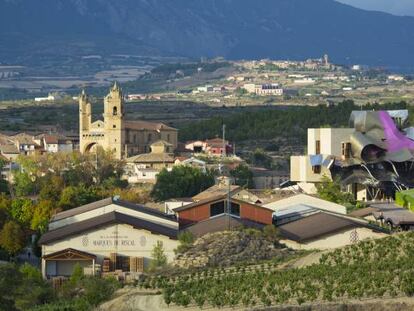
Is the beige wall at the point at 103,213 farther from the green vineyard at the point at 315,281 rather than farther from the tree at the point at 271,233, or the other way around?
the green vineyard at the point at 315,281

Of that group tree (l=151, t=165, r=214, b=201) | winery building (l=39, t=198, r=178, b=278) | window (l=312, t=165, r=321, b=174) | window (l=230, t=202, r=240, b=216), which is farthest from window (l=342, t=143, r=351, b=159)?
winery building (l=39, t=198, r=178, b=278)

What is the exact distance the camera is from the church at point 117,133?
354 ft

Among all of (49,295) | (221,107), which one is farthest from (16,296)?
(221,107)

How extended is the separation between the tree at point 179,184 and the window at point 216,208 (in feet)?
75.1

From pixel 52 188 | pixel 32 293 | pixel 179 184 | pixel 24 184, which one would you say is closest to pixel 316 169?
pixel 179 184

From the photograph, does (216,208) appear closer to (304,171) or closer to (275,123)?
(304,171)

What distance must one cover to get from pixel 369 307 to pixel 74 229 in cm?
1656

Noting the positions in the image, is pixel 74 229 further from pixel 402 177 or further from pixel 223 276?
pixel 402 177

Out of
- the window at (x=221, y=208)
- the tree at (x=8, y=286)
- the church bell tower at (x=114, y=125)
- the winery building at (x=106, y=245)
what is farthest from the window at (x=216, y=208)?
the church bell tower at (x=114, y=125)

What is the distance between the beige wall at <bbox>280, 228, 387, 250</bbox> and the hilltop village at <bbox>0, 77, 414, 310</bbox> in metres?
0.04

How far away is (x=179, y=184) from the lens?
2995 inches

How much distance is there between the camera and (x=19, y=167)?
9150 centimetres

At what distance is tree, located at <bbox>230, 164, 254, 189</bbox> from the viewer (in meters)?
85.2

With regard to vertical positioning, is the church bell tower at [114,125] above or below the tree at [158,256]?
above
